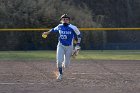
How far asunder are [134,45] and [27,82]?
20457 mm

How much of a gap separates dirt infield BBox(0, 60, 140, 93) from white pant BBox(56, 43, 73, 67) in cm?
55

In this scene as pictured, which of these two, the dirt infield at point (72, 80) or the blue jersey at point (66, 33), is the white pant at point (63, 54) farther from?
the dirt infield at point (72, 80)

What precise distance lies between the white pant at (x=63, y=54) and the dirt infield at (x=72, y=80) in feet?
1.80

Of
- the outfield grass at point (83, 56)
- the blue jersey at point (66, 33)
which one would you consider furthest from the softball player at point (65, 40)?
the outfield grass at point (83, 56)

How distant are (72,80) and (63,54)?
908mm

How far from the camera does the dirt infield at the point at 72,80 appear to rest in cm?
1242

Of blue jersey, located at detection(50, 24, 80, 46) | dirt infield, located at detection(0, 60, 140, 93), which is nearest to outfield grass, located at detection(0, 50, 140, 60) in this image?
dirt infield, located at detection(0, 60, 140, 93)

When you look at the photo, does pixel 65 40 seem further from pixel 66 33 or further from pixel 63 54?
pixel 63 54

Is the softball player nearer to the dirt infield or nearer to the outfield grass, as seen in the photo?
the dirt infield

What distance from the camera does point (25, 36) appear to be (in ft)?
104

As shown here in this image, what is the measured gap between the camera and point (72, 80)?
1460 cm

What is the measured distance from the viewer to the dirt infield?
12.4 meters

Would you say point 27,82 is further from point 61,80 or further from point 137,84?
point 137,84

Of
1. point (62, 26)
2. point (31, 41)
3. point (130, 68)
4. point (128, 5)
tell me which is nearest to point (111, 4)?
point (128, 5)
